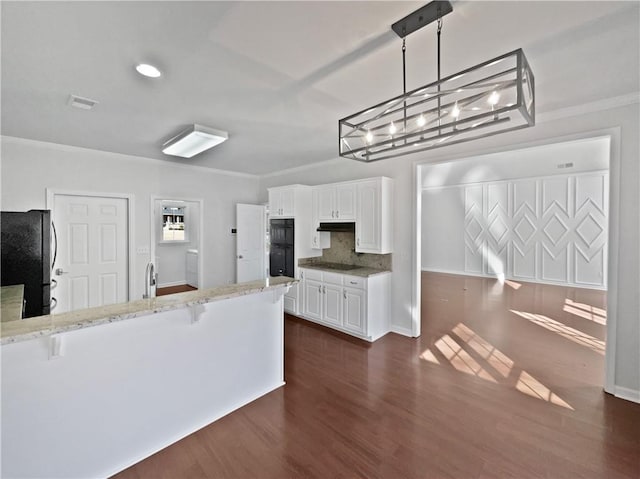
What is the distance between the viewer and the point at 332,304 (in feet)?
13.8

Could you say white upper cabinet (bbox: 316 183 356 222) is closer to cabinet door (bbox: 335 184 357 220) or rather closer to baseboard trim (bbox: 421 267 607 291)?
cabinet door (bbox: 335 184 357 220)

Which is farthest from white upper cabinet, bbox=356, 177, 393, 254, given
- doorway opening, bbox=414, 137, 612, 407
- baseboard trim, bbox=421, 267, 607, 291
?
baseboard trim, bbox=421, 267, 607, 291

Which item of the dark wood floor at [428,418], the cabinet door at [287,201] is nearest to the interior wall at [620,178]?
the dark wood floor at [428,418]

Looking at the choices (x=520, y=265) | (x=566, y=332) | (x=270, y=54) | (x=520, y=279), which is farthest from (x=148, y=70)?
(x=520, y=279)

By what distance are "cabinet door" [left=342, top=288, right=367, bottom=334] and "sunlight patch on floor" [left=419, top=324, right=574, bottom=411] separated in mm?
824

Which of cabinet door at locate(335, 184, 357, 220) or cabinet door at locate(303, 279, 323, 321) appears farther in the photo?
cabinet door at locate(303, 279, 323, 321)

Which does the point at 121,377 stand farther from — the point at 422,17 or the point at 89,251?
the point at 89,251

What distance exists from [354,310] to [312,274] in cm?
92

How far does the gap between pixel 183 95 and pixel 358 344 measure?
3.35 metres

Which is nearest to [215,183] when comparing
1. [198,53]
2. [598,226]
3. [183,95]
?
[183,95]

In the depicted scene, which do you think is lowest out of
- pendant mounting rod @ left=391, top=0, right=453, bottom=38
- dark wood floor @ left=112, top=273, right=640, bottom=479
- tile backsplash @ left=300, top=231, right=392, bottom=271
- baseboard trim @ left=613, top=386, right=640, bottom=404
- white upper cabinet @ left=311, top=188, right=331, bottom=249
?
dark wood floor @ left=112, top=273, right=640, bottom=479

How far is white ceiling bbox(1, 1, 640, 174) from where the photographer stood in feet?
5.01

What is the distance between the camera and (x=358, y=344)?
375cm

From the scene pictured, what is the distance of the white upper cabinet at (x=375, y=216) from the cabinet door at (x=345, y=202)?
90mm
